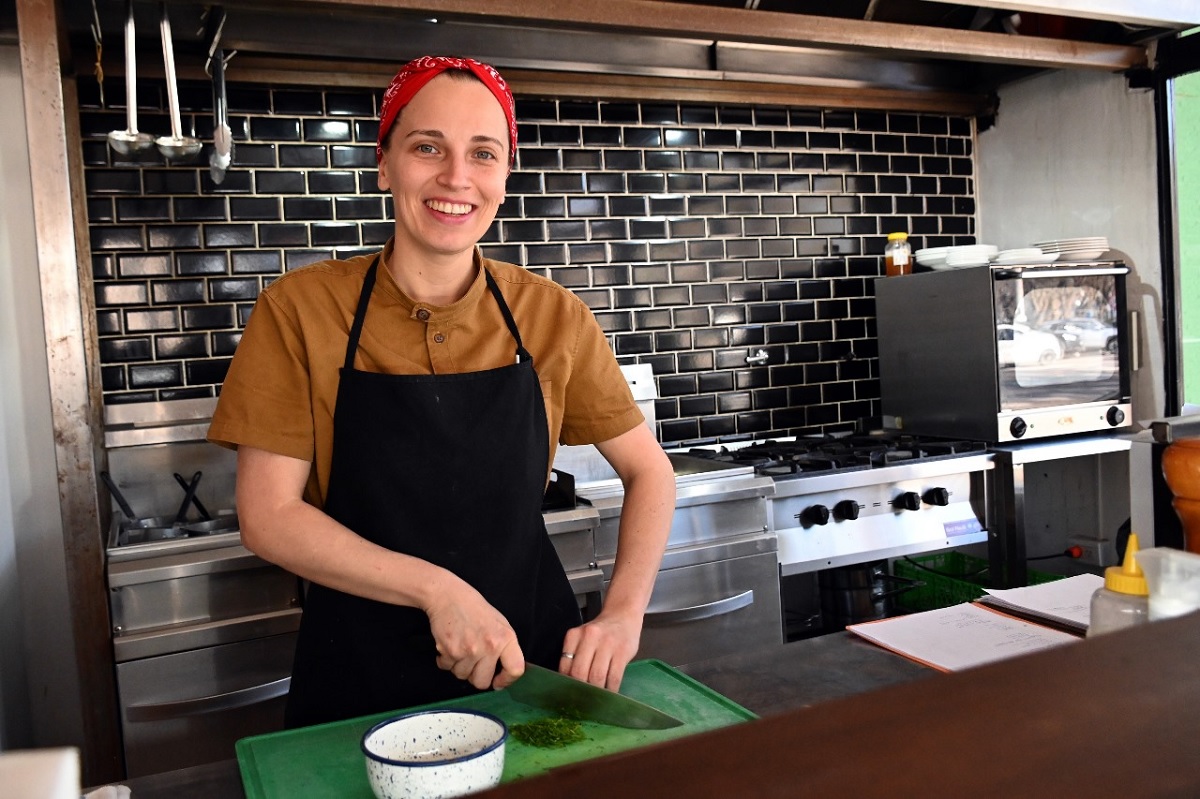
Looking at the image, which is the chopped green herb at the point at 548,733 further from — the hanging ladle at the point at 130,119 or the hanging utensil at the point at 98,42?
the hanging utensil at the point at 98,42

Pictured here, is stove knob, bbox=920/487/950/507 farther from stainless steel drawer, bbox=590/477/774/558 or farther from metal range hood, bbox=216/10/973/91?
metal range hood, bbox=216/10/973/91

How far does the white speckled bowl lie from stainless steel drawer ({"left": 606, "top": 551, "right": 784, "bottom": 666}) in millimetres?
1921

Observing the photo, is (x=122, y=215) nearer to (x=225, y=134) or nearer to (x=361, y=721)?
(x=225, y=134)

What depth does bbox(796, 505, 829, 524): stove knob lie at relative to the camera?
341 cm

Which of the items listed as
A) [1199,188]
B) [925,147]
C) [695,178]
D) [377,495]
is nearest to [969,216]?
[925,147]

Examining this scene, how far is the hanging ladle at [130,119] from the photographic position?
2.75 m

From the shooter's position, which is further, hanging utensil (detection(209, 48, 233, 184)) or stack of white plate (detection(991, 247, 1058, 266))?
stack of white plate (detection(991, 247, 1058, 266))

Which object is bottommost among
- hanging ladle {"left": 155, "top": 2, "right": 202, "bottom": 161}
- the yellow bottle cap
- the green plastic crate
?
the green plastic crate

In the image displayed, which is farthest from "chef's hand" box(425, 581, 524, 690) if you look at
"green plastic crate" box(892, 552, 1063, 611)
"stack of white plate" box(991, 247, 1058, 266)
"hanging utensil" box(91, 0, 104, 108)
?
"stack of white plate" box(991, 247, 1058, 266)

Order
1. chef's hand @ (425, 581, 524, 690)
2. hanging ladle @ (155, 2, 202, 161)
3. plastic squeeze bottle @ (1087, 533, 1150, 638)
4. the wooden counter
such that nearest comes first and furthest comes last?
the wooden counter < plastic squeeze bottle @ (1087, 533, 1150, 638) < chef's hand @ (425, 581, 524, 690) < hanging ladle @ (155, 2, 202, 161)

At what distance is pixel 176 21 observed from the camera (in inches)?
125

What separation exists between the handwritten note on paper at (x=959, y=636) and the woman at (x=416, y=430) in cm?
45

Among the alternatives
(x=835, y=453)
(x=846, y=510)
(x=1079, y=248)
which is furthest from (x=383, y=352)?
(x=1079, y=248)

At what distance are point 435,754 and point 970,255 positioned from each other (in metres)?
3.43
